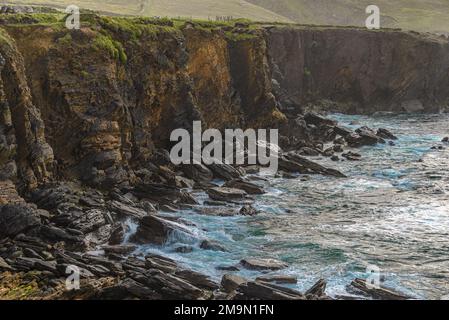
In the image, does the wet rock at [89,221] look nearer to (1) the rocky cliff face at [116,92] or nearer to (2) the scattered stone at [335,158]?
(1) the rocky cliff face at [116,92]

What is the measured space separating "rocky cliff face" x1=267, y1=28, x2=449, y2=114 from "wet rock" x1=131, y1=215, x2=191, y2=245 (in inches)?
2679

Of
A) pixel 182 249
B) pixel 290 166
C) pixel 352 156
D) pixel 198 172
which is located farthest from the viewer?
pixel 352 156

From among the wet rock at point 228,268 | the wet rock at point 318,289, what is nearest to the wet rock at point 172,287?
the wet rock at point 228,268

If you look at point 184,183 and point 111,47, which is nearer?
point 111,47

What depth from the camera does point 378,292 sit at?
1124 inches

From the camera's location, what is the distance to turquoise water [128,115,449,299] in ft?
104

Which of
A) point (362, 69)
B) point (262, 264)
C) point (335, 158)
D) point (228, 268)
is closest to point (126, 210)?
point (228, 268)

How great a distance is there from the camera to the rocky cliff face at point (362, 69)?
10194 cm

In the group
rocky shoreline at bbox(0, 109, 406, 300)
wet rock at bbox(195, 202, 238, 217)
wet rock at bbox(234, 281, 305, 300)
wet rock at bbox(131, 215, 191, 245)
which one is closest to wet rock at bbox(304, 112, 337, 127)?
rocky shoreline at bbox(0, 109, 406, 300)

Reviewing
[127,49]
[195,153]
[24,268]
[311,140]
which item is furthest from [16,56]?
[311,140]

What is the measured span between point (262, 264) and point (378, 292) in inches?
266

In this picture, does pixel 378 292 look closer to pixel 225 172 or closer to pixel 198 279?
pixel 198 279

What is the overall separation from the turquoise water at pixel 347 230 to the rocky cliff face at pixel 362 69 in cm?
4437

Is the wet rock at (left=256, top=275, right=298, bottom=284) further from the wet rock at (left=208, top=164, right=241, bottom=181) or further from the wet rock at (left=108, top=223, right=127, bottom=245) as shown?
the wet rock at (left=208, top=164, right=241, bottom=181)
